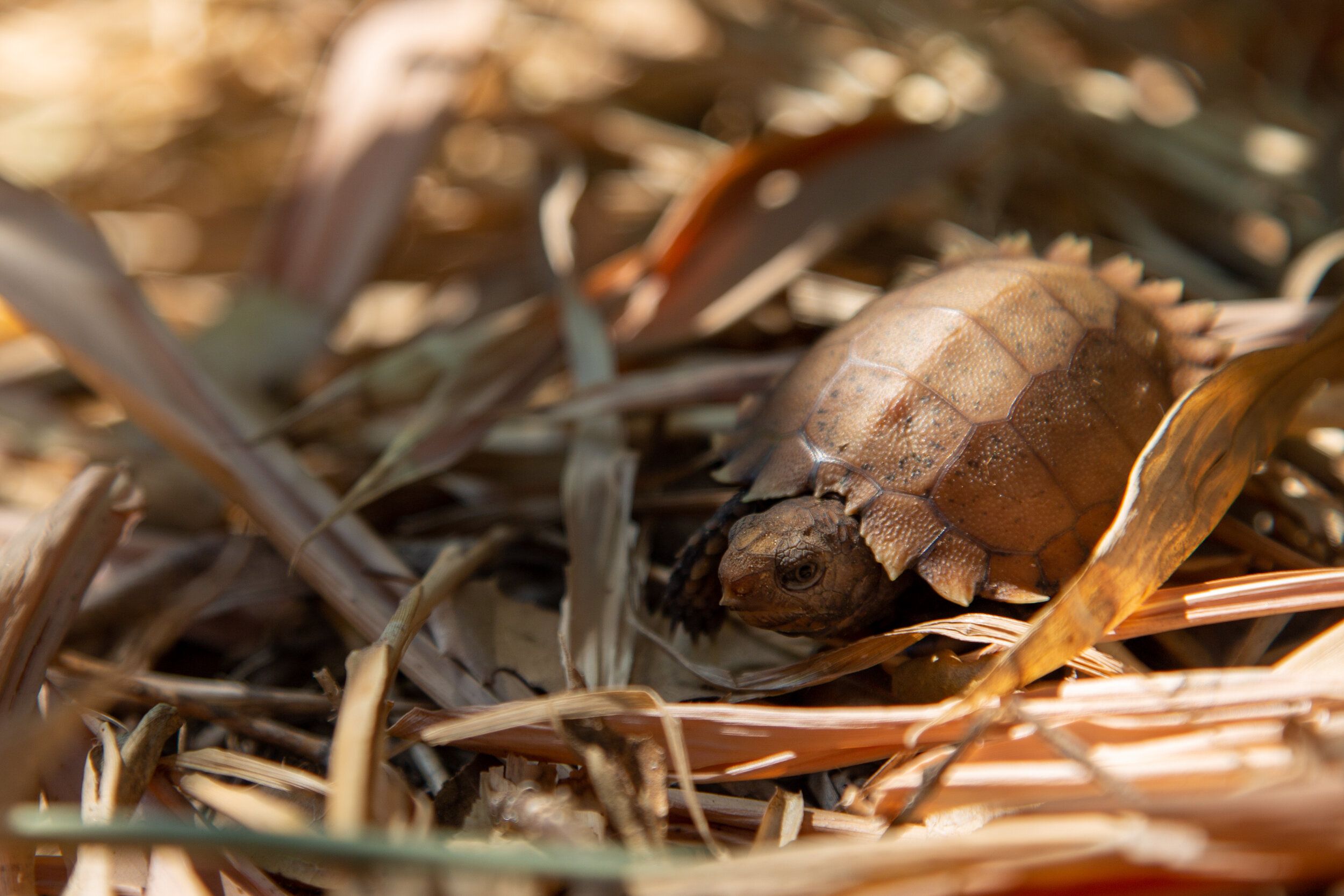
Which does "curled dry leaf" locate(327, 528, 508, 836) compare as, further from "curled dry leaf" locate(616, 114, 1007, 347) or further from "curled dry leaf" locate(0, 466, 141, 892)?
"curled dry leaf" locate(616, 114, 1007, 347)

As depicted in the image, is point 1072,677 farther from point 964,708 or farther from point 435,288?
point 435,288

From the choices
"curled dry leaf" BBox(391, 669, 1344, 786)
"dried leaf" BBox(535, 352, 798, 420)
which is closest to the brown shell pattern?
"curled dry leaf" BBox(391, 669, 1344, 786)

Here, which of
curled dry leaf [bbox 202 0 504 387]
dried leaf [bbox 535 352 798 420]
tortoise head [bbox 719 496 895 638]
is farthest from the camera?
curled dry leaf [bbox 202 0 504 387]

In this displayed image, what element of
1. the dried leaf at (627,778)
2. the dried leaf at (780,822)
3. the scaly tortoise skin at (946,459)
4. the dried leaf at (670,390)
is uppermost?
the scaly tortoise skin at (946,459)

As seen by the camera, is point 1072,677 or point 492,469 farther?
point 492,469

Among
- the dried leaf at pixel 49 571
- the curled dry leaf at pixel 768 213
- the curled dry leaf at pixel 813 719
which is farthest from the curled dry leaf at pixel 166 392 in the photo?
the curled dry leaf at pixel 768 213

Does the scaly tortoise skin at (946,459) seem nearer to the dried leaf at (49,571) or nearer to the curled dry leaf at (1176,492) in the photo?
the curled dry leaf at (1176,492)

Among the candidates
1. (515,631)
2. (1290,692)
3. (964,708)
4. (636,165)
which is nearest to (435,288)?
(636,165)
